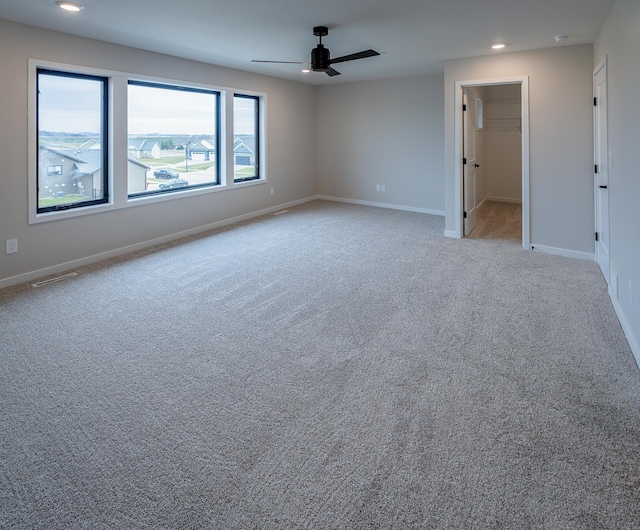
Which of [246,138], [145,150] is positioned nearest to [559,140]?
[246,138]

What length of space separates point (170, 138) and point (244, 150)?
1.59 metres

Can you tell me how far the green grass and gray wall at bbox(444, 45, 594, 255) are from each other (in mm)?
5150

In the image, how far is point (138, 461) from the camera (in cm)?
188

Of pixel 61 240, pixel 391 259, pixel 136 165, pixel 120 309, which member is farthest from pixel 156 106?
pixel 391 259

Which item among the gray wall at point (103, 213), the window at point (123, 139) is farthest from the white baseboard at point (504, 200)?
the window at point (123, 139)

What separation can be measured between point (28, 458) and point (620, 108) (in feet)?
14.4

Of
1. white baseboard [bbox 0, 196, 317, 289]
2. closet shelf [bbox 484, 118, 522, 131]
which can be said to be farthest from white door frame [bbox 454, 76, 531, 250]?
white baseboard [bbox 0, 196, 317, 289]

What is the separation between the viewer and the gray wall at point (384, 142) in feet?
24.9

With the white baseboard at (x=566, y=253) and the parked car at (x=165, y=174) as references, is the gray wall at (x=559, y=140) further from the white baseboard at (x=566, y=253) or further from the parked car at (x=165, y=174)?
the parked car at (x=165, y=174)

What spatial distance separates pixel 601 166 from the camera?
4.42m

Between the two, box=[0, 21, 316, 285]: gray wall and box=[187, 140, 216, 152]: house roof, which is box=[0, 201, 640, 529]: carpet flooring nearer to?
box=[0, 21, 316, 285]: gray wall

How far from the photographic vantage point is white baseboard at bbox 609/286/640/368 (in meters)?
2.72

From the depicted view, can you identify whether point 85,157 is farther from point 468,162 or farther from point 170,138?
point 468,162

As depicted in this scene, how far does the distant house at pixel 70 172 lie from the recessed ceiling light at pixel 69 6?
145cm
